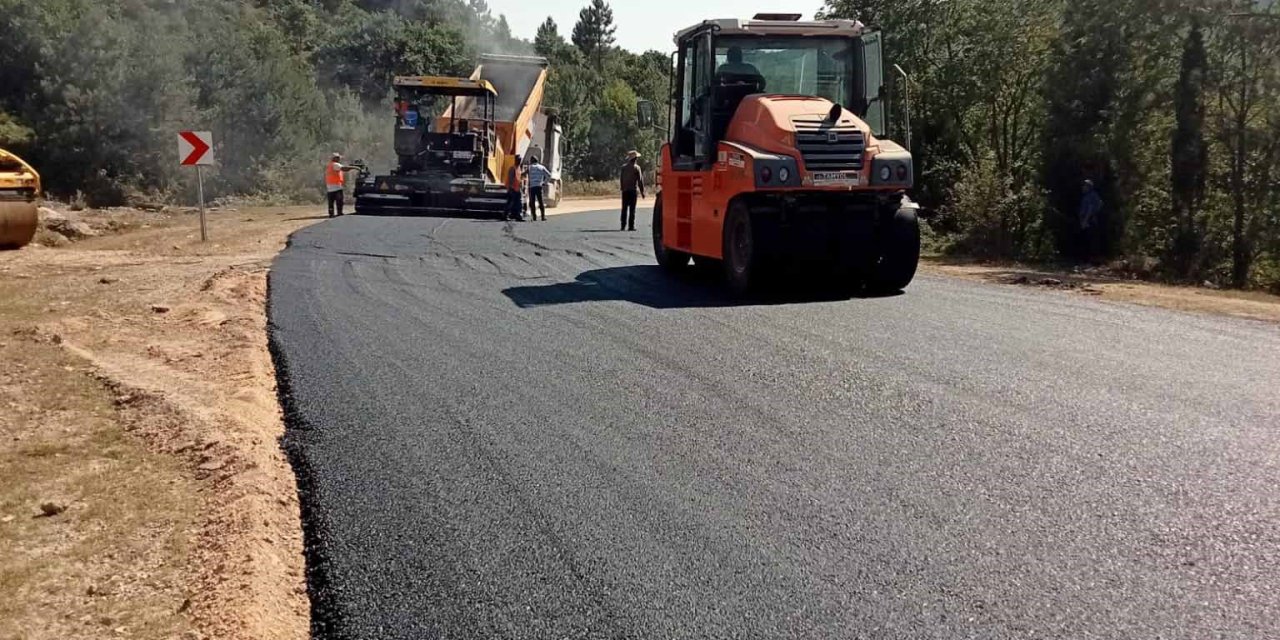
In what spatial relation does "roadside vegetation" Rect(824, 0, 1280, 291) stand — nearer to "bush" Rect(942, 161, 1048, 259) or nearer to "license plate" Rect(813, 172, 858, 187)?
"bush" Rect(942, 161, 1048, 259)

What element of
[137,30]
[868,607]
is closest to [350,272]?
[868,607]

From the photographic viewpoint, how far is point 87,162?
32.5m

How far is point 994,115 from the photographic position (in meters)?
23.3

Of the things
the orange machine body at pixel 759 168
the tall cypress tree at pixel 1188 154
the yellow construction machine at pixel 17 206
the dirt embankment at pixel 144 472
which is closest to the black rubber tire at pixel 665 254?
the orange machine body at pixel 759 168

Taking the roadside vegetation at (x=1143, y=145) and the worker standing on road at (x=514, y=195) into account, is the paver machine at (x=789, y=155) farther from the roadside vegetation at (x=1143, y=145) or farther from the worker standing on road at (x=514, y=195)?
the worker standing on road at (x=514, y=195)

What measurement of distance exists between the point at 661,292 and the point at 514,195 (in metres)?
14.0

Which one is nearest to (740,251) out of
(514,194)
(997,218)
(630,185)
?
(997,218)

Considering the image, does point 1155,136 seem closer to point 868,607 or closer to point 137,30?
point 868,607

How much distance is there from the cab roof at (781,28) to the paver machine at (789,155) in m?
0.01

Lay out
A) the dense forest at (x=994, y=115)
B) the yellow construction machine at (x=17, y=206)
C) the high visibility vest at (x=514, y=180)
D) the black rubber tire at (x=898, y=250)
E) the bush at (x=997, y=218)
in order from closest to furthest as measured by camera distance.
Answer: the black rubber tire at (x=898, y=250) < the yellow construction machine at (x=17, y=206) < the dense forest at (x=994, y=115) < the bush at (x=997, y=218) < the high visibility vest at (x=514, y=180)

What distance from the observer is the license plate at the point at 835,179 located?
10.9m

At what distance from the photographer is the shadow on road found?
423 inches

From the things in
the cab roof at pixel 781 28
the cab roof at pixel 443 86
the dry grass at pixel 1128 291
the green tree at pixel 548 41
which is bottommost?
the dry grass at pixel 1128 291

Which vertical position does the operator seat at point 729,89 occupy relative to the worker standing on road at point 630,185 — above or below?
above
